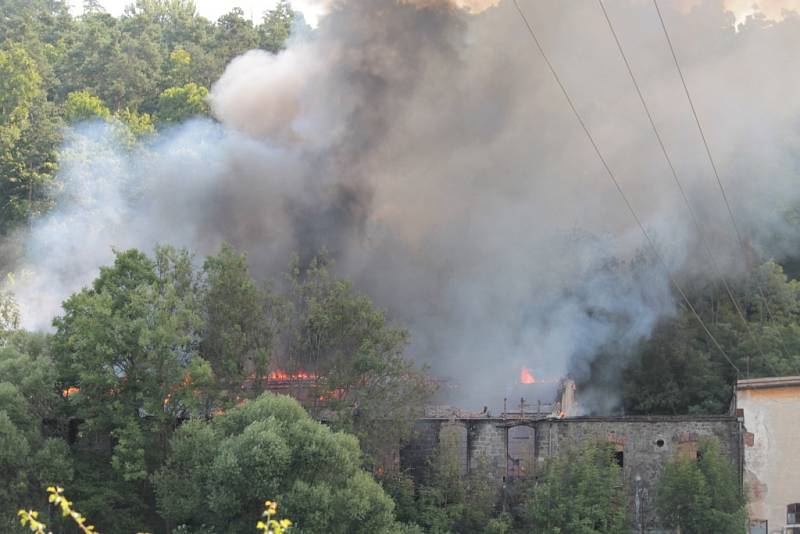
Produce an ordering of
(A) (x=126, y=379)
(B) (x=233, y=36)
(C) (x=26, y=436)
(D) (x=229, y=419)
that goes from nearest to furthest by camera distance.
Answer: (D) (x=229, y=419) → (C) (x=26, y=436) → (A) (x=126, y=379) → (B) (x=233, y=36)

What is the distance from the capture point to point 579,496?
110ft

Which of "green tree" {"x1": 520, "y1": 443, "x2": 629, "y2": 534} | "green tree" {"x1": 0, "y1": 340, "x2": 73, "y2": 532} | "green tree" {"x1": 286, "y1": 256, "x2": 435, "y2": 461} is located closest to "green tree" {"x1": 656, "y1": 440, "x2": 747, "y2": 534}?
"green tree" {"x1": 520, "y1": 443, "x2": 629, "y2": 534}

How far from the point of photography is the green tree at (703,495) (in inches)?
1320

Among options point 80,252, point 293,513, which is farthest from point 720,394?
point 80,252

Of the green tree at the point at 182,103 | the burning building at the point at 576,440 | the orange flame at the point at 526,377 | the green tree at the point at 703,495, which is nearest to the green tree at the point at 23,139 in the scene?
the green tree at the point at 182,103

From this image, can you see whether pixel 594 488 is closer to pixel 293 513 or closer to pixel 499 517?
pixel 499 517

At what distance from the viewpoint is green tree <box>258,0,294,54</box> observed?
7281cm

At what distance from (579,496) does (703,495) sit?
3.41 meters

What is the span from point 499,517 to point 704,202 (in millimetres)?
23029

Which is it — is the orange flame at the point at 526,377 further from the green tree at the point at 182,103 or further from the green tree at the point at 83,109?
the green tree at the point at 83,109

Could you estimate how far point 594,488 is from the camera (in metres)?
34.0

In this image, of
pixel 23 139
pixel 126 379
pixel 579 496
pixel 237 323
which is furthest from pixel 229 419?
pixel 23 139

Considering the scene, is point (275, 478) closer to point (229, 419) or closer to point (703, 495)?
point (229, 419)

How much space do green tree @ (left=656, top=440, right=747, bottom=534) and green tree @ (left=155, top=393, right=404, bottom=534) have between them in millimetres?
8281
